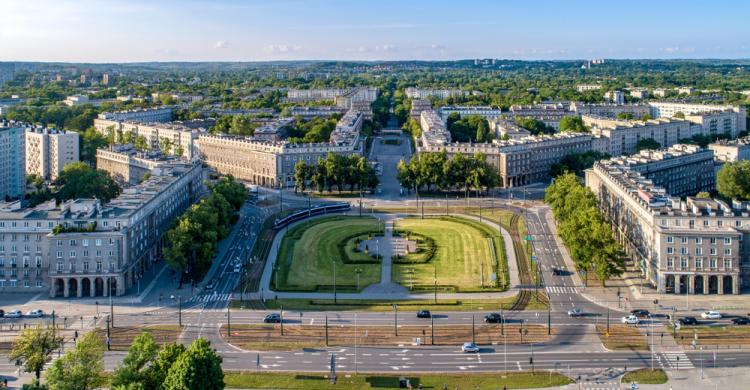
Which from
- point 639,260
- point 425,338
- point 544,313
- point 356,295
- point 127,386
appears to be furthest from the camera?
point 639,260

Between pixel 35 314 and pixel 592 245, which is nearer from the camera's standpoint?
pixel 35 314

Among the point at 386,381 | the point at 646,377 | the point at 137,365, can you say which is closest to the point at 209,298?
the point at 386,381

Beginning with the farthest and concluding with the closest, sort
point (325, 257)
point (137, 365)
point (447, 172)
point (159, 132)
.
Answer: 1. point (159, 132)
2. point (447, 172)
3. point (325, 257)
4. point (137, 365)

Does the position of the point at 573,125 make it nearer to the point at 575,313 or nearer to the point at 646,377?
the point at 575,313

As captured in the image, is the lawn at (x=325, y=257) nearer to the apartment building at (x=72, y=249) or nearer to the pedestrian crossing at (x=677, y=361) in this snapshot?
the apartment building at (x=72, y=249)

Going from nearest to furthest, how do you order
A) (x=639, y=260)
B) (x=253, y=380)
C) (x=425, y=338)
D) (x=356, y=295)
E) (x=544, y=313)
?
(x=253, y=380) → (x=425, y=338) → (x=544, y=313) → (x=356, y=295) → (x=639, y=260)

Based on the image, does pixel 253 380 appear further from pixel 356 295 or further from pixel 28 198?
pixel 28 198

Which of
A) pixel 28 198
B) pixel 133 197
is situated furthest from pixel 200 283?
pixel 28 198
